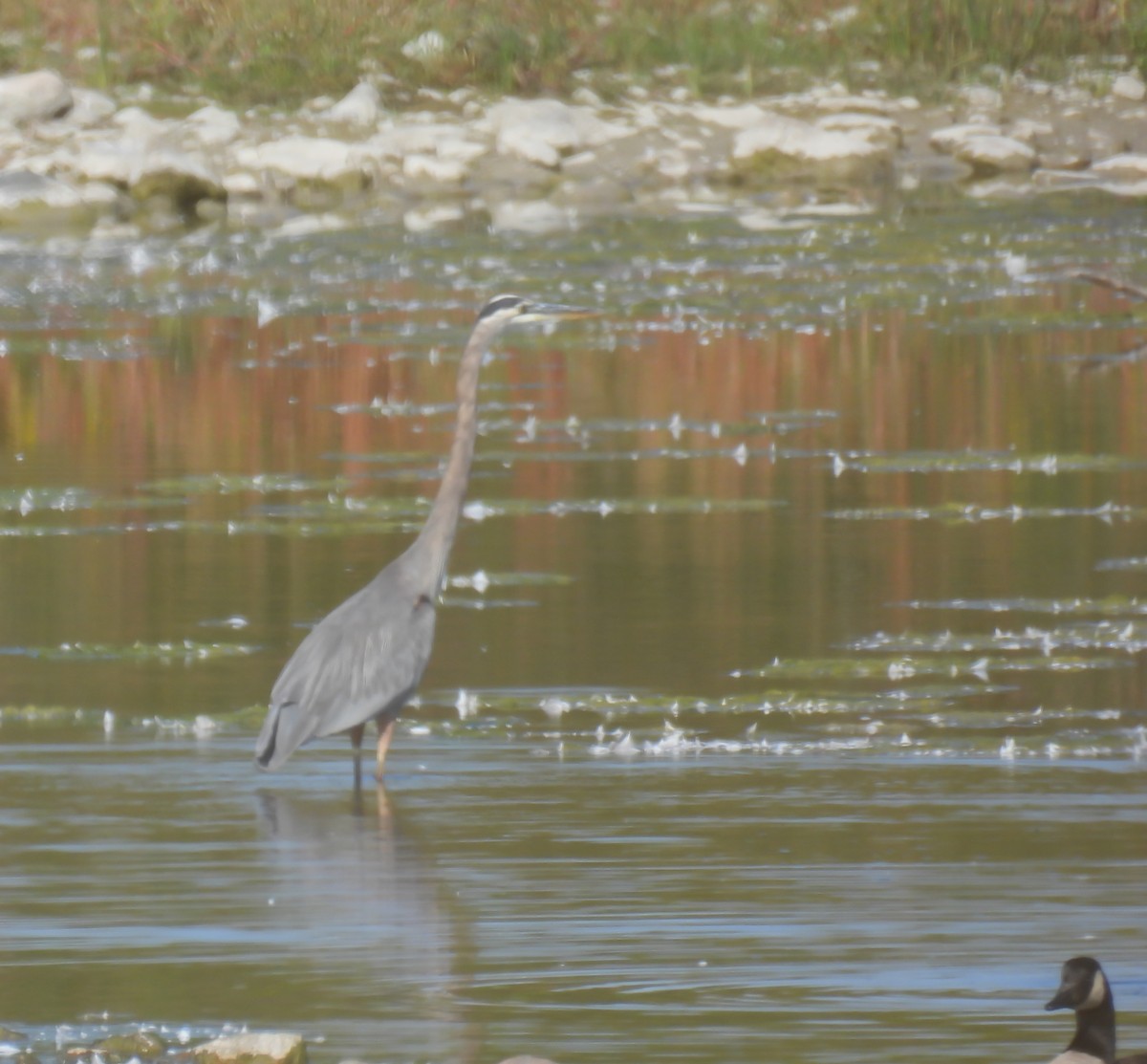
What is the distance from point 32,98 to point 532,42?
18.6ft

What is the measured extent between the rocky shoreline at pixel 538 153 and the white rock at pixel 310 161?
2cm

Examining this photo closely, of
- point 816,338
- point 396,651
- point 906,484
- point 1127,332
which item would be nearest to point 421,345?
point 816,338

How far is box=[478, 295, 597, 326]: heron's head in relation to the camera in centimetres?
884

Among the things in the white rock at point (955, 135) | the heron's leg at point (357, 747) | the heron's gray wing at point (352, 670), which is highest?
the white rock at point (955, 135)

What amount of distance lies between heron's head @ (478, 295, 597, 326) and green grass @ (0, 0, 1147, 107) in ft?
79.0

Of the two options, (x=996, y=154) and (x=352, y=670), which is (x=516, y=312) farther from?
(x=996, y=154)

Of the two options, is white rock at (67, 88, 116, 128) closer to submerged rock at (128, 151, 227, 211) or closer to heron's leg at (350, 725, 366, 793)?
submerged rock at (128, 151, 227, 211)

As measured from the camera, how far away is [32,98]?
103 feet

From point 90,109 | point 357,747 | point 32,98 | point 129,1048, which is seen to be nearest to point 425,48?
point 90,109

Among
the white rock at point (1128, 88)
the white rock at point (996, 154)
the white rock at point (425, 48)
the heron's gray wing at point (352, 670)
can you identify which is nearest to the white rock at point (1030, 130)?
the white rock at point (996, 154)

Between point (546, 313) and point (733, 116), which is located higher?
point (733, 116)

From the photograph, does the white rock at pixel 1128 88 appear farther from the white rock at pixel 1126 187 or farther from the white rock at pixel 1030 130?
the white rock at pixel 1126 187

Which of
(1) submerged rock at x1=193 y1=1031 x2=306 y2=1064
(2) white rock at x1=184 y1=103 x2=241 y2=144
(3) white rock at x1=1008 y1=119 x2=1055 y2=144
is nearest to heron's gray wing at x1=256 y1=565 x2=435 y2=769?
(1) submerged rock at x1=193 y1=1031 x2=306 y2=1064

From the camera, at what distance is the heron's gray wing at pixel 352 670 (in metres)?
7.73
